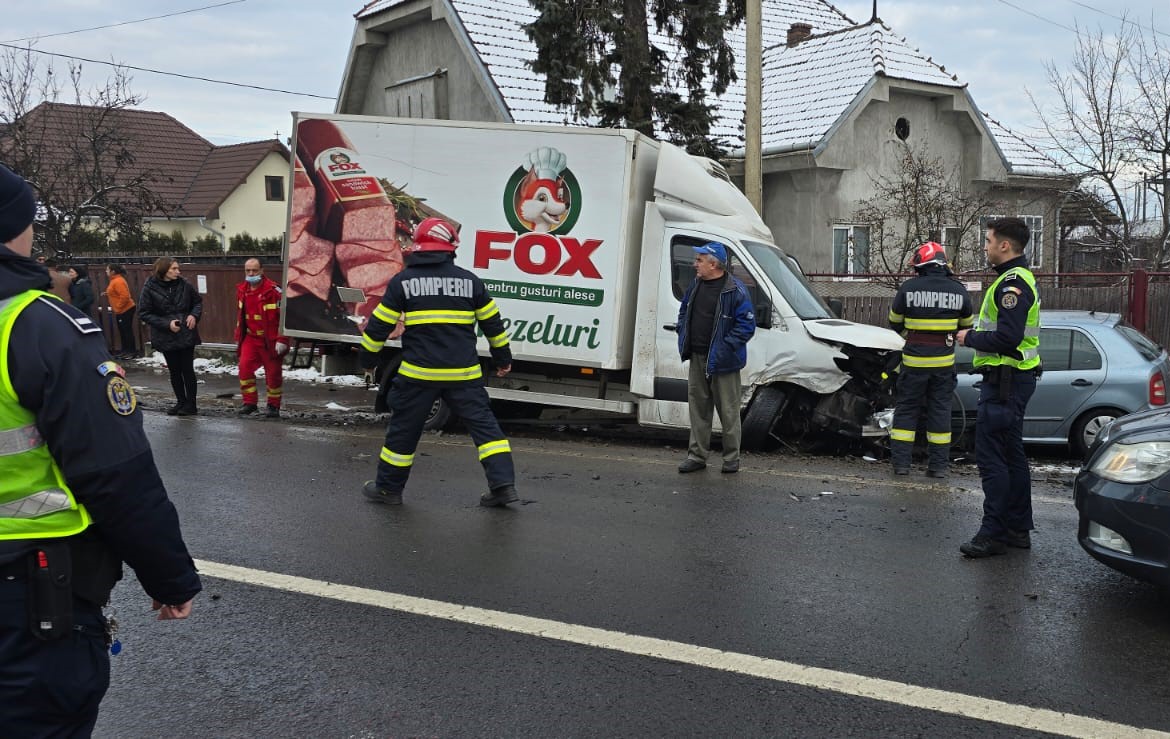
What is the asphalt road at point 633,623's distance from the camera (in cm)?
350

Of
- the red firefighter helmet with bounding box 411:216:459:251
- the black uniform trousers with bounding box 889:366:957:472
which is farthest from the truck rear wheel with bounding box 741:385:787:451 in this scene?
the red firefighter helmet with bounding box 411:216:459:251

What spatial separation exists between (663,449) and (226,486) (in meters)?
3.98

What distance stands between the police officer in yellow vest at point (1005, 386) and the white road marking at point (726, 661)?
6.23 feet

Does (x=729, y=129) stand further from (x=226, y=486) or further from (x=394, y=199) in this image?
(x=226, y=486)

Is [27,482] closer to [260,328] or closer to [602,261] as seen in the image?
[602,261]

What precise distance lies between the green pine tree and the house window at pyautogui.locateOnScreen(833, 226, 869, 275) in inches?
177

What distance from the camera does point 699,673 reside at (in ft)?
12.5

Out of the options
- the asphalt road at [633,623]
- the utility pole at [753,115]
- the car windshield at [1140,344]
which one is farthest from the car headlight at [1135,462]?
the utility pole at [753,115]

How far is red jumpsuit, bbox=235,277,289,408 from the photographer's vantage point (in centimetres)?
1067

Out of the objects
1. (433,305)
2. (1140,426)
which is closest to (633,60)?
(433,305)

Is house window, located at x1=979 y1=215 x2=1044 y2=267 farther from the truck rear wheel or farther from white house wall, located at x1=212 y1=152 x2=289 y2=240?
white house wall, located at x1=212 y1=152 x2=289 y2=240

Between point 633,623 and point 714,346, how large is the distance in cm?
374

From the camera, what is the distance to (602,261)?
9203mm

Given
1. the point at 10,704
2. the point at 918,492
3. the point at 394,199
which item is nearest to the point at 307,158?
the point at 394,199
